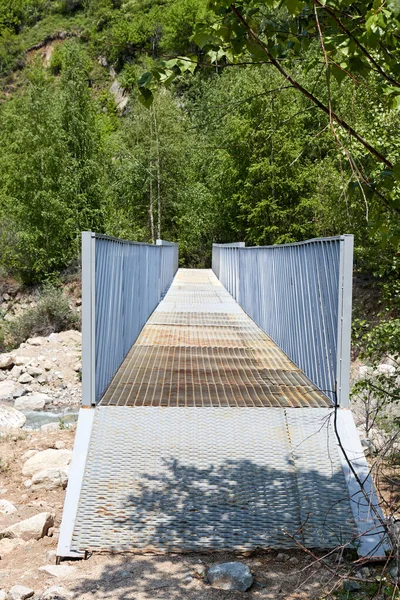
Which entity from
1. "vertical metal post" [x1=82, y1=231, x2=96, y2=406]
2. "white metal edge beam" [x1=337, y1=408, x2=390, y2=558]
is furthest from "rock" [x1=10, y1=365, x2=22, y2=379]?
"white metal edge beam" [x1=337, y1=408, x2=390, y2=558]

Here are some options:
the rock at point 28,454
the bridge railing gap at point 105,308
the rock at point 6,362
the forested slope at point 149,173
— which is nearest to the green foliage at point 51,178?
the forested slope at point 149,173

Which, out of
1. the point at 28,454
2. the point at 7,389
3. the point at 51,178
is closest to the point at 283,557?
the point at 28,454

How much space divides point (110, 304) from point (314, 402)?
2048mm

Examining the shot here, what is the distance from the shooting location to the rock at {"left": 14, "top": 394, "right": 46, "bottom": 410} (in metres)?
13.6

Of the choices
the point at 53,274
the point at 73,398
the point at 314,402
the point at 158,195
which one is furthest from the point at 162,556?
the point at 158,195

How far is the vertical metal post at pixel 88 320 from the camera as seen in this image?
5.03 m

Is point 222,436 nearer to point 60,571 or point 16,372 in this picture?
point 60,571

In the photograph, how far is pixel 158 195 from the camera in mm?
40969

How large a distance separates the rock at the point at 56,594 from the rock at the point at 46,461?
3.38 m

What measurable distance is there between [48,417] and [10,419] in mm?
1861

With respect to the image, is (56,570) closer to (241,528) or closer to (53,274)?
(241,528)

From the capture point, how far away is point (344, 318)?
4.89 meters

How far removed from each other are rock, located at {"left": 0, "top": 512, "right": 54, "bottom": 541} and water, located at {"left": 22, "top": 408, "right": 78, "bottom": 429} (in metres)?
7.04

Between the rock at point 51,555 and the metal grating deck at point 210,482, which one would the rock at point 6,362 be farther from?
the rock at point 51,555
